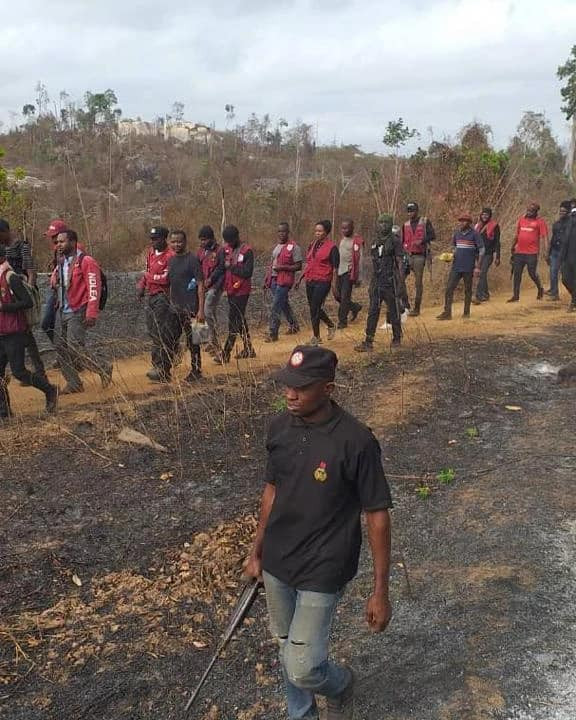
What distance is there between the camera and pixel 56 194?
744 inches

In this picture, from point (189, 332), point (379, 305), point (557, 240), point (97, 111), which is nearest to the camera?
point (189, 332)

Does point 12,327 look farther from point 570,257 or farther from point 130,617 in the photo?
point 570,257

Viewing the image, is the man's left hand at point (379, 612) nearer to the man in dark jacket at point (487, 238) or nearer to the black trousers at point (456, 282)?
the black trousers at point (456, 282)

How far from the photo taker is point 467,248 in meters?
10.4

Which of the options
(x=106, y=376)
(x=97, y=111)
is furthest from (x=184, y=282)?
(x=97, y=111)

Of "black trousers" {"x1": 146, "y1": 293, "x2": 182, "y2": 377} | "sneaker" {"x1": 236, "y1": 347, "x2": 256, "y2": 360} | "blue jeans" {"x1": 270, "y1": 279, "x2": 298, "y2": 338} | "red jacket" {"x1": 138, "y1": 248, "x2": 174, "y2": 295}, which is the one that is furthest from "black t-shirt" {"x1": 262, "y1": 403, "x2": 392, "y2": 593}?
"blue jeans" {"x1": 270, "y1": 279, "x2": 298, "y2": 338}

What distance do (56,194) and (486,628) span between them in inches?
719

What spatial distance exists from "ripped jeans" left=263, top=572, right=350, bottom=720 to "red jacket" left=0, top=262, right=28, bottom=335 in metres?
4.23

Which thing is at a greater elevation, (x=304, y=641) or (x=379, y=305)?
(x=379, y=305)

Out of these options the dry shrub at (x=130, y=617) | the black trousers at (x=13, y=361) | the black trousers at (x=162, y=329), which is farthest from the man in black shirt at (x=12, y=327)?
the dry shrub at (x=130, y=617)

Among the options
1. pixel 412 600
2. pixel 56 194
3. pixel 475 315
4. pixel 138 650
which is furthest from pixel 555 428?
pixel 56 194

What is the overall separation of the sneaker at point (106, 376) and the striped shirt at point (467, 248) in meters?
5.85

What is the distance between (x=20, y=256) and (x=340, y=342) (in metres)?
4.54

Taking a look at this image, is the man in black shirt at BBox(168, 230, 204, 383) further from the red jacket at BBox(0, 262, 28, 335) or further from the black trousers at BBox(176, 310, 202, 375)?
the red jacket at BBox(0, 262, 28, 335)
